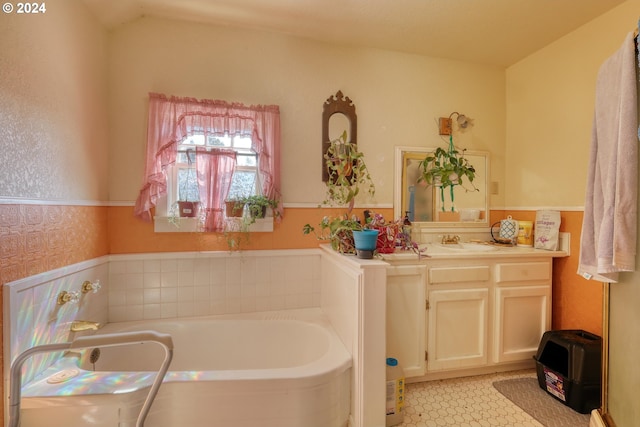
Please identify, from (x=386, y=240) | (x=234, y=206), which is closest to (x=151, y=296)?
(x=234, y=206)

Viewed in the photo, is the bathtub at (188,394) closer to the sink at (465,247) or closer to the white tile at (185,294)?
the white tile at (185,294)

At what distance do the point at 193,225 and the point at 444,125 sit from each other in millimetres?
2289

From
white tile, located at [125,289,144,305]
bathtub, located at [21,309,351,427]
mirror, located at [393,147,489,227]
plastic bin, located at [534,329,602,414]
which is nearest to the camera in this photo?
bathtub, located at [21,309,351,427]

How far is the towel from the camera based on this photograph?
88cm

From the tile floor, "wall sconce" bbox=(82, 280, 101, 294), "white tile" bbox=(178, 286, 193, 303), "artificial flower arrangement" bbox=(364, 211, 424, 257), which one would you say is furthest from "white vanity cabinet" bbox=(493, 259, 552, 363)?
"wall sconce" bbox=(82, 280, 101, 294)

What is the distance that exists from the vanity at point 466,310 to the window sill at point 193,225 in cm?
95

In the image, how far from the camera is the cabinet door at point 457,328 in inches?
72.7

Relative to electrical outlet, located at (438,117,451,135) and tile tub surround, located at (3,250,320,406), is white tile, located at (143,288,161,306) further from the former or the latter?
electrical outlet, located at (438,117,451,135)

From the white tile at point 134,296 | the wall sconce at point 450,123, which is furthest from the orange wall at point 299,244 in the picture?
the wall sconce at point 450,123

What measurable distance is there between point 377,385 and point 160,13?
2.78 meters

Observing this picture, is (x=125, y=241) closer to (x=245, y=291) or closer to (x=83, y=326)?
(x=83, y=326)

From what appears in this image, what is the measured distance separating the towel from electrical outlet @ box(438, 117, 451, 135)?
139 cm

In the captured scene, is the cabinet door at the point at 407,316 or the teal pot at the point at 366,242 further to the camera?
→ the cabinet door at the point at 407,316

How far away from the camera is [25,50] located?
125 cm
